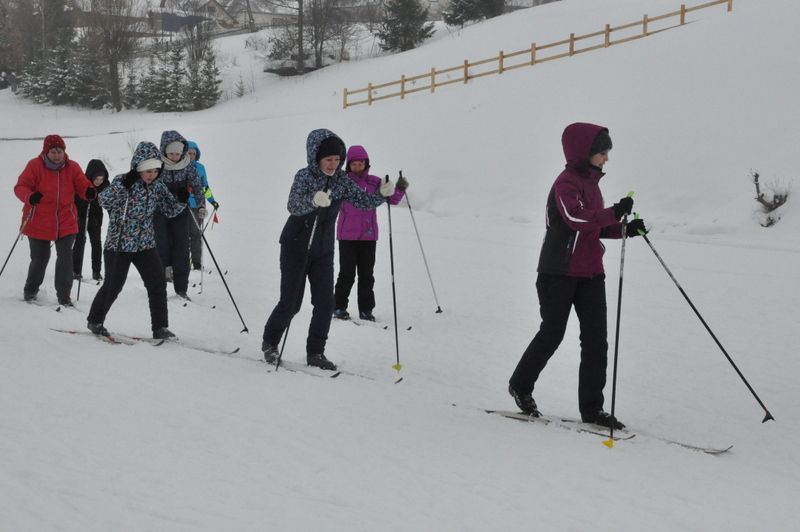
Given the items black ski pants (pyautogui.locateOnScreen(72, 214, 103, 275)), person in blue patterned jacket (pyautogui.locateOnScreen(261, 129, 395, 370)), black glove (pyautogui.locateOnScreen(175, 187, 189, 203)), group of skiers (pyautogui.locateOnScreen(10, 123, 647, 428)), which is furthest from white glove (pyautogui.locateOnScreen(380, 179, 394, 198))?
black ski pants (pyautogui.locateOnScreen(72, 214, 103, 275))

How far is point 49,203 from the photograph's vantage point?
6.80 metres

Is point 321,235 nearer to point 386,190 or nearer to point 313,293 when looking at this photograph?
point 313,293

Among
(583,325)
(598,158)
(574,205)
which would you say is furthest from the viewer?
(583,325)

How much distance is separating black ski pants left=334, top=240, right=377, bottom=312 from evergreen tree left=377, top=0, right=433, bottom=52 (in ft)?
109

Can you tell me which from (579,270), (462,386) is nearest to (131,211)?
(462,386)

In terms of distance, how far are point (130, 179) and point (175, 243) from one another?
198cm

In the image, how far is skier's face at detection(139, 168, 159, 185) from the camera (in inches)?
209

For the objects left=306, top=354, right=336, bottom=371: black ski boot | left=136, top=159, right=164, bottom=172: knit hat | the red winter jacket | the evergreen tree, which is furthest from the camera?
the evergreen tree

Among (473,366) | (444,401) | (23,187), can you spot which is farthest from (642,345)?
(23,187)

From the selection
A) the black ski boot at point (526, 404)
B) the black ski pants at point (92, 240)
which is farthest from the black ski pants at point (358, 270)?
the black ski pants at point (92, 240)

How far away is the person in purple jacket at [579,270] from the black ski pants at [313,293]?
5.12 feet

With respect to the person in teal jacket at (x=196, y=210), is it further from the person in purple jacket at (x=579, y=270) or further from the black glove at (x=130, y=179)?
the person in purple jacket at (x=579, y=270)

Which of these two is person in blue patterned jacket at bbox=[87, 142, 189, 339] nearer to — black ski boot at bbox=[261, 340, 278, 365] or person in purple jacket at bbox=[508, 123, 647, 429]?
black ski boot at bbox=[261, 340, 278, 365]

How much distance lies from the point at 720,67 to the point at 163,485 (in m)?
17.0
